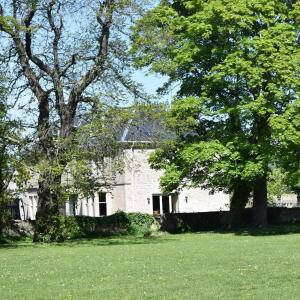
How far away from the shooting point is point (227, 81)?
129 feet

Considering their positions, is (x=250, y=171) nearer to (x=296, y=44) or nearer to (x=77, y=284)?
(x=296, y=44)

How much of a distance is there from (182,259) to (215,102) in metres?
21.0

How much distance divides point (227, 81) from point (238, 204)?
9374 millimetres

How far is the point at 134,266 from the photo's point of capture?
729 inches

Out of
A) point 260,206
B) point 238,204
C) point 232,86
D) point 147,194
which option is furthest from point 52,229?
point 147,194

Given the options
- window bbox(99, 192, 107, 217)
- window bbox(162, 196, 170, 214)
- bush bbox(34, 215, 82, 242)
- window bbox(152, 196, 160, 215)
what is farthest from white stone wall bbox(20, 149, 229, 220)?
bush bbox(34, 215, 82, 242)

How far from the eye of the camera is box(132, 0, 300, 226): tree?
3822cm

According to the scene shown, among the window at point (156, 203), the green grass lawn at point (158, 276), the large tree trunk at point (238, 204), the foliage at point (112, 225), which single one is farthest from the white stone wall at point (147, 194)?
the green grass lawn at point (158, 276)

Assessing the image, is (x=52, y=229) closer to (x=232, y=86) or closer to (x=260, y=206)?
(x=232, y=86)

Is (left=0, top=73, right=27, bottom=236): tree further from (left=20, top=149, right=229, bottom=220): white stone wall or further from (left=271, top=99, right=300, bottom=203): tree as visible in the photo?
(left=20, top=149, right=229, bottom=220): white stone wall

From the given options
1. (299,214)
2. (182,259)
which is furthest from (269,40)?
(182,259)

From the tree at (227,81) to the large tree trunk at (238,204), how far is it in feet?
7.06

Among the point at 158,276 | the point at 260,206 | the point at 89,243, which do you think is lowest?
the point at 158,276

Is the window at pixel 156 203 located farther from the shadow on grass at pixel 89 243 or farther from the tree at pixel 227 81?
the shadow on grass at pixel 89 243
